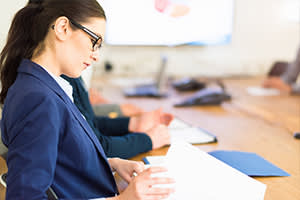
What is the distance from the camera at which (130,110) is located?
5.23ft

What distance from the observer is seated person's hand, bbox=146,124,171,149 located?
1135 mm

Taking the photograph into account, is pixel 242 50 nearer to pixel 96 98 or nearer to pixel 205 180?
pixel 96 98

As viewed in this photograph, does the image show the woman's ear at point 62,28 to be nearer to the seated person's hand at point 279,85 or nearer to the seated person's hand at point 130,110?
the seated person's hand at point 130,110

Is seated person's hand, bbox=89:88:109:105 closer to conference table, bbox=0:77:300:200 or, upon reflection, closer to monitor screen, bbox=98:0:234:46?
conference table, bbox=0:77:300:200

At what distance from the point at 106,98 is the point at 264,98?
2.83 ft

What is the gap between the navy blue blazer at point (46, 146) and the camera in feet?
2.00

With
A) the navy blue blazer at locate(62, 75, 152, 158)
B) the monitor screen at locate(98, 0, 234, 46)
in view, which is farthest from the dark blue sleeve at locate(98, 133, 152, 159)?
the monitor screen at locate(98, 0, 234, 46)

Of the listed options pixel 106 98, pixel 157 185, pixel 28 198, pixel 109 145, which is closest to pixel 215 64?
pixel 106 98

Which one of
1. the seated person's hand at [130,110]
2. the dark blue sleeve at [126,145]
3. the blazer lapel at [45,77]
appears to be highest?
the blazer lapel at [45,77]

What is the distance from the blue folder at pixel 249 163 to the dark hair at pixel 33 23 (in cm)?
54

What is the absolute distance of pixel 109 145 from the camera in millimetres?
1052

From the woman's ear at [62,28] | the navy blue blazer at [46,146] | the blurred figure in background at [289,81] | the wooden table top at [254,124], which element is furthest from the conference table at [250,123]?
the woman's ear at [62,28]

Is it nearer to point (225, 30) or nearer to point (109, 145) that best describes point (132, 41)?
point (225, 30)

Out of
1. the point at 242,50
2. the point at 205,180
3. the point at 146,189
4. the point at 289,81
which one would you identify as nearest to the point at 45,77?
the point at 146,189
